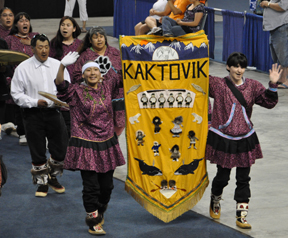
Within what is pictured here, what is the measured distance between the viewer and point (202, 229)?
5.80 m

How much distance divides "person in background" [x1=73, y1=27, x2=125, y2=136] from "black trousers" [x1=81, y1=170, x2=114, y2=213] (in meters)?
1.42

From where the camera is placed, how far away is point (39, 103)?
6.50 metres

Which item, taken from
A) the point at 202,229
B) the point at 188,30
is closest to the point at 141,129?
the point at 202,229

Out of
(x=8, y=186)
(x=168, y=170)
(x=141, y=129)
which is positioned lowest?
(x=8, y=186)

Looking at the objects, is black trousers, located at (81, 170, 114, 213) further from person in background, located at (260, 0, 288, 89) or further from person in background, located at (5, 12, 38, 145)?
person in background, located at (260, 0, 288, 89)

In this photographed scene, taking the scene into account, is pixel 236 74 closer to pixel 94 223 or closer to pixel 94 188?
pixel 94 188

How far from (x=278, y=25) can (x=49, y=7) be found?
1378 centimetres

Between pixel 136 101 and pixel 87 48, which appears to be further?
pixel 87 48

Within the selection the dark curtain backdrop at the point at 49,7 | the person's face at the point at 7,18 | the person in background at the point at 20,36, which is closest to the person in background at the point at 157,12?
the person's face at the point at 7,18

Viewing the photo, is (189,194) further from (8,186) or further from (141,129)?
(8,186)

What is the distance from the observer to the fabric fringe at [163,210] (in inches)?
235

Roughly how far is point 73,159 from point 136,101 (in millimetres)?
957

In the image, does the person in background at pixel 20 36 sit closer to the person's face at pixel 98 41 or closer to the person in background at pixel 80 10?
the person's face at pixel 98 41

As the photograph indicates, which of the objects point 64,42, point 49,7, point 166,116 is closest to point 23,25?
point 64,42
